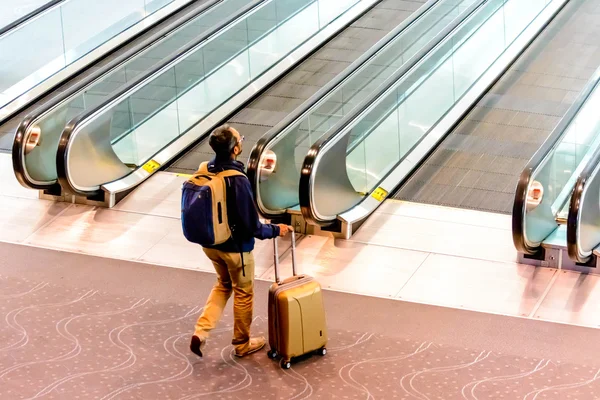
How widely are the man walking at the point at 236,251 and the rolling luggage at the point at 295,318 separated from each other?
0.61 ft

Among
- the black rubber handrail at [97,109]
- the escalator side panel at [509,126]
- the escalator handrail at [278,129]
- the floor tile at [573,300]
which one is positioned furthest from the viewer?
the escalator side panel at [509,126]

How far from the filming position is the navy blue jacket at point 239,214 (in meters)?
6.67

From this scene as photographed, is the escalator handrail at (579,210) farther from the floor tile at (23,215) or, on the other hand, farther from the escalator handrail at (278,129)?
the floor tile at (23,215)

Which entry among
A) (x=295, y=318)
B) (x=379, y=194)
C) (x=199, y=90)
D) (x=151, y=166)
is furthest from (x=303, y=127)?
(x=295, y=318)

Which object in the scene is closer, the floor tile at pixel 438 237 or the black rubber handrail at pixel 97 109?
the floor tile at pixel 438 237

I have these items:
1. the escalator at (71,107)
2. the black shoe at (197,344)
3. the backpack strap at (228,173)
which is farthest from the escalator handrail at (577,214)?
Answer: the escalator at (71,107)

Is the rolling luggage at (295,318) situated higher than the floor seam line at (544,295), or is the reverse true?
the rolling luggage at (295,318)

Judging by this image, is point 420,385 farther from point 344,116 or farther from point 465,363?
point 344,116

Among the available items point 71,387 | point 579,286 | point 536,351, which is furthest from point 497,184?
point 71,387

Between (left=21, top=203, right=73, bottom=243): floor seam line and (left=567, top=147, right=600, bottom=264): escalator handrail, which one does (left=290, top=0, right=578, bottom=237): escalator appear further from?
(left=21, top=203, right=73, bottom=243): floor seam line

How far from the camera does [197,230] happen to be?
21.8 feet

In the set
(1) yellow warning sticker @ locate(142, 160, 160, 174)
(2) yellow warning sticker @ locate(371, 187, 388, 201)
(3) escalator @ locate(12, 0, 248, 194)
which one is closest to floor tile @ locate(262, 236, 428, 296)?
(2) yellow warning sticker @ locate(371, 187, 388, 201)

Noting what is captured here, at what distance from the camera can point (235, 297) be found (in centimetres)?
691

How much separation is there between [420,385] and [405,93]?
165 inches
